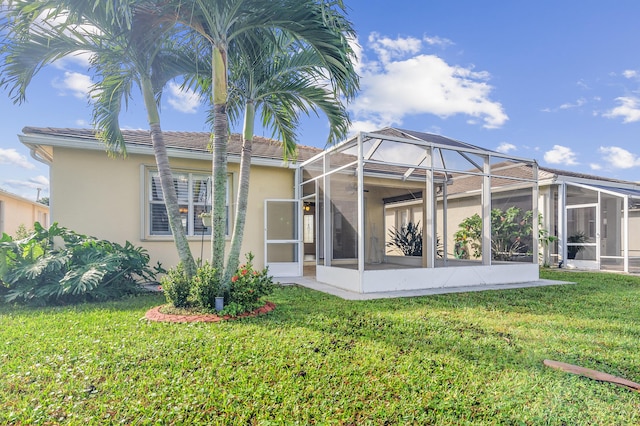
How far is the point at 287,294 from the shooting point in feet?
24.6

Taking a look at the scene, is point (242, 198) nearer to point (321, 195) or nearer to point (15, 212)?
point (321, 195)

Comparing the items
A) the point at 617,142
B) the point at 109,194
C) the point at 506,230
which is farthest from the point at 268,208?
the point at 617,142

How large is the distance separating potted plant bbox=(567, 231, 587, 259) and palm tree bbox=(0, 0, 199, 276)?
1460cm

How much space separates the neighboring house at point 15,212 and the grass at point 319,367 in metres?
17.3

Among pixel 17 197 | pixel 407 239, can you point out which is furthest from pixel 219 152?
pixel 17 197

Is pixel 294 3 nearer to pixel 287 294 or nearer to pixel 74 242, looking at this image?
pixel 287 294

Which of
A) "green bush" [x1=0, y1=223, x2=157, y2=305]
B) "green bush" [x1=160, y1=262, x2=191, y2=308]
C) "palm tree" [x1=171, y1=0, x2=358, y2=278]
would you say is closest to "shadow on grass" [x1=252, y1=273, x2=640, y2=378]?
"green bush" [x1=160, y1=262, x2=191, y2=308]

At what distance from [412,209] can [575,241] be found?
285 inches

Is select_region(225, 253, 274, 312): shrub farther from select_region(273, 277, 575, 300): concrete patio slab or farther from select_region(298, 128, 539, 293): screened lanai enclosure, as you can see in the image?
select_region(298, 128, 539, 293): screened lanai enclosure

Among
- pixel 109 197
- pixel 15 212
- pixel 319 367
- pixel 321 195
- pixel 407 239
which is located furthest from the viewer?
pixel 15 212

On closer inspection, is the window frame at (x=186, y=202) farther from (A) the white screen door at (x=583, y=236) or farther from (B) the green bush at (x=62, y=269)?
(A) the white screen door at (x=583, y=236)

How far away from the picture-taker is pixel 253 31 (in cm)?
597

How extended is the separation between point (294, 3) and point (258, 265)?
6.97 meters

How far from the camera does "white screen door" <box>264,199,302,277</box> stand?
398 inches
